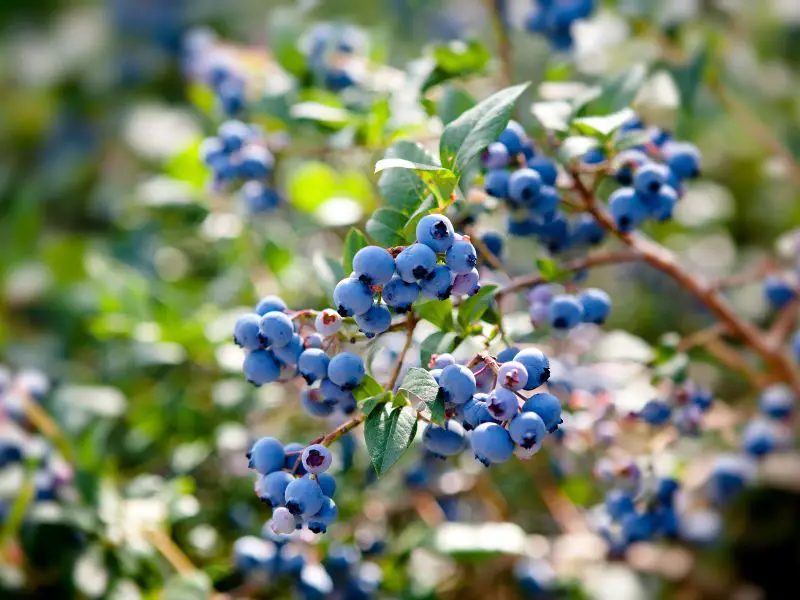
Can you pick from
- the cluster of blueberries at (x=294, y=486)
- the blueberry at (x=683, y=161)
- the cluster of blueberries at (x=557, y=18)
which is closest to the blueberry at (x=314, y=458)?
the cluster of blueberries at (x=294, y=486)

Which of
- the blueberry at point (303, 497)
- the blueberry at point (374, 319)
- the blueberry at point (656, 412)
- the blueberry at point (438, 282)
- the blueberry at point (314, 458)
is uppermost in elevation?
the blueberry at point (438, 282)

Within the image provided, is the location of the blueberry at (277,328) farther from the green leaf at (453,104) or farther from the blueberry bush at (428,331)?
the green leaf at (453,104)


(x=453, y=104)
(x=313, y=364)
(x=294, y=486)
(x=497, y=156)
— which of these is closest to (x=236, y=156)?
(x=453, y=104)

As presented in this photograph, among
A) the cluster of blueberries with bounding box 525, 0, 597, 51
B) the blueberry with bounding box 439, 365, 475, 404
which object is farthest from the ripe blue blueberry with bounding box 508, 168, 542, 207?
the cluster of blueberries with bounding box 525, 0, 597, 51

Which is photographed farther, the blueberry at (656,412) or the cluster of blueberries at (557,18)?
the cluster of blueberries at (557,18)

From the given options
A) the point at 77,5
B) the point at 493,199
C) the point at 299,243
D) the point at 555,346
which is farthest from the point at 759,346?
the point at 77,5

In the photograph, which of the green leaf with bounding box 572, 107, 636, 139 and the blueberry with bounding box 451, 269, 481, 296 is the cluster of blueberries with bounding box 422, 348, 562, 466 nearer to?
the blueberry with bounding box 451, 269, 481, 296

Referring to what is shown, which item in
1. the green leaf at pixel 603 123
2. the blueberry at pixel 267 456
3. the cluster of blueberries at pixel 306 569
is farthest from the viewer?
the cluster of blueberries at pixel 306 569

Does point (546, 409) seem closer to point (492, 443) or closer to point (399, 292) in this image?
point (492, 443)

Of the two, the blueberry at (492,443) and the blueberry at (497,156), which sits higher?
the blueberry at (497,156)
